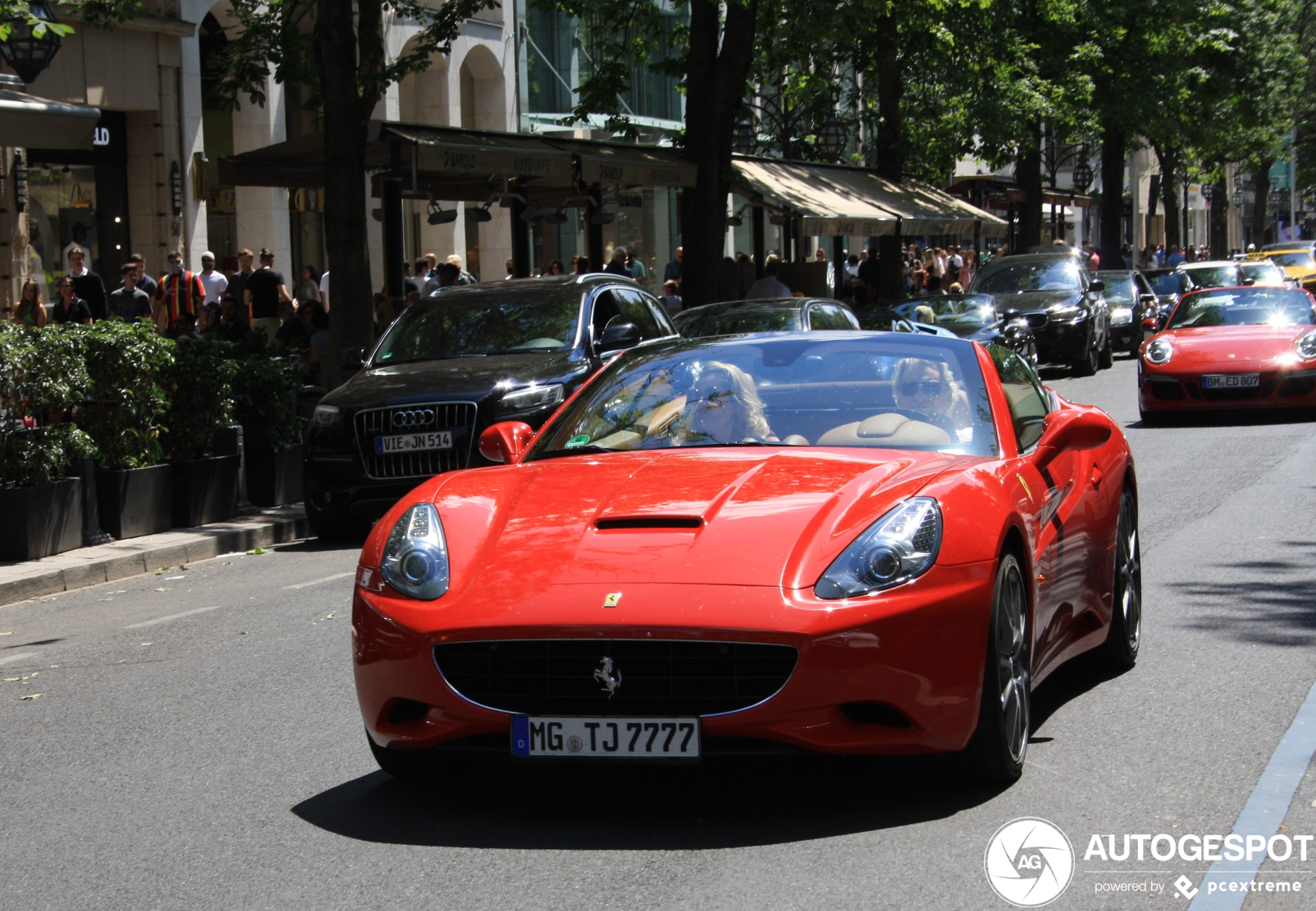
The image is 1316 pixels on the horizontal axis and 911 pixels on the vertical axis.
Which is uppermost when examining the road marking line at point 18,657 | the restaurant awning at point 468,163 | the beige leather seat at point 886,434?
the restaurant awning at point 468,163

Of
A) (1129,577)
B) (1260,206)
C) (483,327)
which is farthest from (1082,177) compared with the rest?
(1129,577)

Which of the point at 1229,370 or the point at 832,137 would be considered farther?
the point at 832,137

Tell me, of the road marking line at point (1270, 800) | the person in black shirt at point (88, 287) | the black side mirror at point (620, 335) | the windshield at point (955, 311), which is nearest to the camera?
the road marking line at point (1270, 800)

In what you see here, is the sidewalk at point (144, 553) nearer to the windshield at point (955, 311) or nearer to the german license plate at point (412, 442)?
the german license plate at point (412, 442)

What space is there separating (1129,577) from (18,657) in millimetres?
5231

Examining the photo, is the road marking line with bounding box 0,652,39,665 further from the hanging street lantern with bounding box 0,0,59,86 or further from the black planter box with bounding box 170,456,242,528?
the hanging street lantern with bounding box 0,0,59,86

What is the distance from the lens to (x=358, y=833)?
4.85 meters

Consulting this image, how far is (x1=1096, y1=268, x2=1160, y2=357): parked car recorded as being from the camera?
103 feet

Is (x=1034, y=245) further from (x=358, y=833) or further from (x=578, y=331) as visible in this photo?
(x=358, y=833)

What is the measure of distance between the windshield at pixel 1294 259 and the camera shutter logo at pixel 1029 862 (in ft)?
172

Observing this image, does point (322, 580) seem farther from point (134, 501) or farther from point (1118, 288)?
point (1118, 288)

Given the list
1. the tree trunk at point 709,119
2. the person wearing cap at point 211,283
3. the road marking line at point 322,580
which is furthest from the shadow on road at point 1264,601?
the person wearing cap at point 211,283

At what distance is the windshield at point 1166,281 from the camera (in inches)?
1416

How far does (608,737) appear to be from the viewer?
15.2 ft
